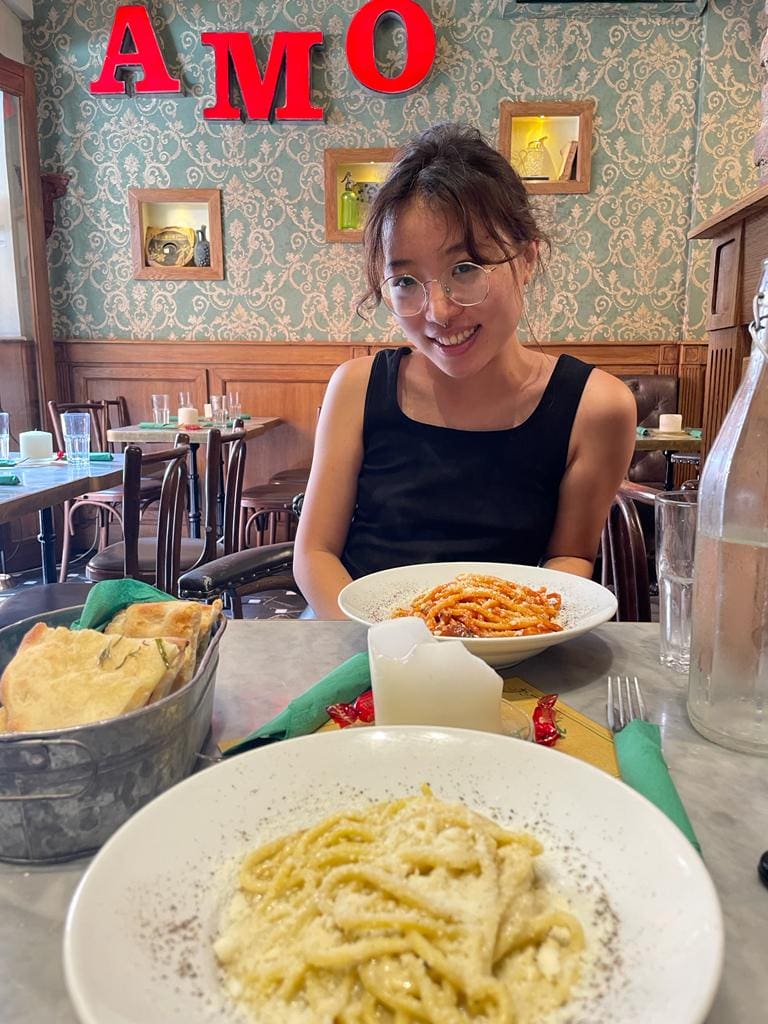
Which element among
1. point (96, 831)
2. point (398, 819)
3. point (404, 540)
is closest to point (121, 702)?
point (96, 831)

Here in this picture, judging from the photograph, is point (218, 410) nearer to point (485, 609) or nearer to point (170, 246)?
point (170, 246)

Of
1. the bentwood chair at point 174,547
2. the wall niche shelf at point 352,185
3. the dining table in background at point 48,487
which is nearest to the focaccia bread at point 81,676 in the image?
the dining table in background at point 48,487

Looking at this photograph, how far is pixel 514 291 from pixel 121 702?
1.10 metres

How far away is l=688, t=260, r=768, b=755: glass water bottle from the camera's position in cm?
69

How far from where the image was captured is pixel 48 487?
7.54ft

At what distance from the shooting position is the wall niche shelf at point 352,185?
4863 millimetres

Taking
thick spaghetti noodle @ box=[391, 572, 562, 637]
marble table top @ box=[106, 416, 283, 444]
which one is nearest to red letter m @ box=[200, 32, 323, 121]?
Result: marble table top @ box=[106, 416, 283, 444]

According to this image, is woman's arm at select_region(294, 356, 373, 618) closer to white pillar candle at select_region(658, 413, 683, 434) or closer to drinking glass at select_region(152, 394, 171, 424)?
white pillar candle at select_region(658, 413, 683, 434)

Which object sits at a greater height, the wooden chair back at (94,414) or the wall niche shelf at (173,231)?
the wall niche shelf at (173,231)

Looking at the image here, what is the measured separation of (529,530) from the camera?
4.92 ft

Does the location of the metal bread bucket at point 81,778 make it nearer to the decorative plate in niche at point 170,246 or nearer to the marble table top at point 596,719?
the marble table top at point 596,719

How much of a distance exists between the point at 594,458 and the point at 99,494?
10.4 ft

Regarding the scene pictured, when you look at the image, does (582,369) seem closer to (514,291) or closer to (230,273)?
(514,291)

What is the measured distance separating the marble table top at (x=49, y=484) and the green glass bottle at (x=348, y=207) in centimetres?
270
